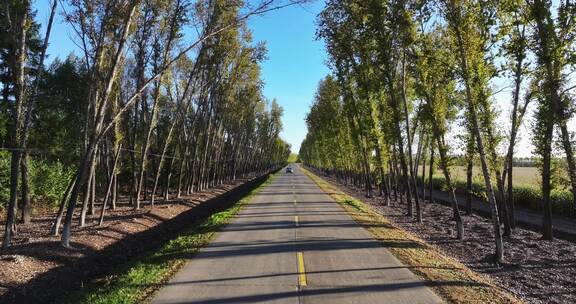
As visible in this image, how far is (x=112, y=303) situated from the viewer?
25.4ft

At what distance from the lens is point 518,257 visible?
14.6m

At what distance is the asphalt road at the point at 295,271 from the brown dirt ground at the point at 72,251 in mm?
3440

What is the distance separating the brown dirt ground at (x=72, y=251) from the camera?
412 inches

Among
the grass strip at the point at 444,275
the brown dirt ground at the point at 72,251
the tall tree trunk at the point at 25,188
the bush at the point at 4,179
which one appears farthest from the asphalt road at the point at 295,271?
the bush at the point at 4,179

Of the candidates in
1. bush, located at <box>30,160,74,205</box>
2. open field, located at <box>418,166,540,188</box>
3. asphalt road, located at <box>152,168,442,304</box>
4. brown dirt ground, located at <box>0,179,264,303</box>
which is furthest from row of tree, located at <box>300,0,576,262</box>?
bush, located at <box>30,160,74,205</box>

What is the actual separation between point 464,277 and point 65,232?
41.1ft

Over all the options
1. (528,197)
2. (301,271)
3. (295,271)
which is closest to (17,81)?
(295,271)

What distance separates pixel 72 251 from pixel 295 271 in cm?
838

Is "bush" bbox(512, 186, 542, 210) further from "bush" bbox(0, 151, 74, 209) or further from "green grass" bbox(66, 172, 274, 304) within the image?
"bush" bbox(0, 151, 74, 209)

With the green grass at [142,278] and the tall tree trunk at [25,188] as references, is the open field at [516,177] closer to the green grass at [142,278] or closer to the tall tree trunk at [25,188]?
the green grass at [142,278]

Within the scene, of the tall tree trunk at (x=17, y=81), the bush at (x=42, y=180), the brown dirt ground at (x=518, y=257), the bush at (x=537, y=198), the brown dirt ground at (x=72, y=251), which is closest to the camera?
the brown dirt ground at (x=72, y=251)

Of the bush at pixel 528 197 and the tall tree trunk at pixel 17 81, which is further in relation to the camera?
the bush at pixel 528 197

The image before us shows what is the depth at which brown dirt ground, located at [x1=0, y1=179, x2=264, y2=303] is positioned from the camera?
10.5 metres

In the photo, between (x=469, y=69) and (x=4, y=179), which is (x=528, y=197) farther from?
(x=4, y=179)
